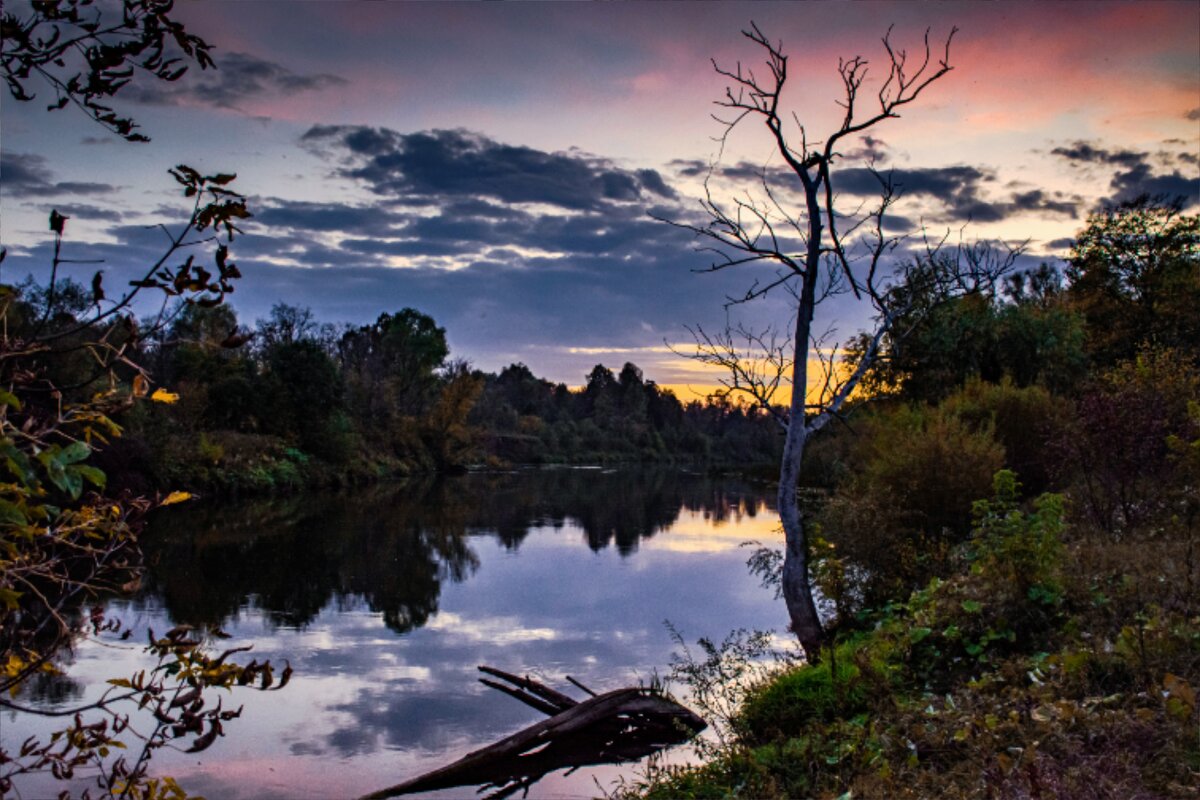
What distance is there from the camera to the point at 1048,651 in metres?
7.45

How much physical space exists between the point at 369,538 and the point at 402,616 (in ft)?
27.9

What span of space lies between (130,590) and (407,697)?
7.86 m

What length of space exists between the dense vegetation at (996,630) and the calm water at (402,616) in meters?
1.91

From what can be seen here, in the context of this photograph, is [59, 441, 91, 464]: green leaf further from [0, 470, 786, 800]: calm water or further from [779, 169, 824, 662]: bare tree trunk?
[779, 169, 824, 662]: bare tree trunk

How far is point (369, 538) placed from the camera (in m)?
22.3

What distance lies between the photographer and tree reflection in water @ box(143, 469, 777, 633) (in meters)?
14.9

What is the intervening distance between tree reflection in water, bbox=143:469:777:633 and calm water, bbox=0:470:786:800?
0.27 feet

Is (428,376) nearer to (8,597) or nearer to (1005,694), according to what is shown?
(1005,694)

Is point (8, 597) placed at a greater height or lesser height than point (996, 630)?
greater

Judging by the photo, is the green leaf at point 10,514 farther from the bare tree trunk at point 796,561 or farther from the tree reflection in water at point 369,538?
the tree reflection in water at point 369,538

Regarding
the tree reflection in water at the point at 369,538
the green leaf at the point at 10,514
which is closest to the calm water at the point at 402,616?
the tree reflection in water at the point at 369,538

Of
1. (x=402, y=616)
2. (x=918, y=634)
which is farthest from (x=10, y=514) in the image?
(x=402, y=616)

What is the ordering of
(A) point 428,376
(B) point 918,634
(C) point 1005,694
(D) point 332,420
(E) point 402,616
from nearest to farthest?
(C) point 1005,694, (B) point 918,634, (E) point 402,616, (D) point 332,420, (A) point 428,376

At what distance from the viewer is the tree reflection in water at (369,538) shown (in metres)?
14.9
